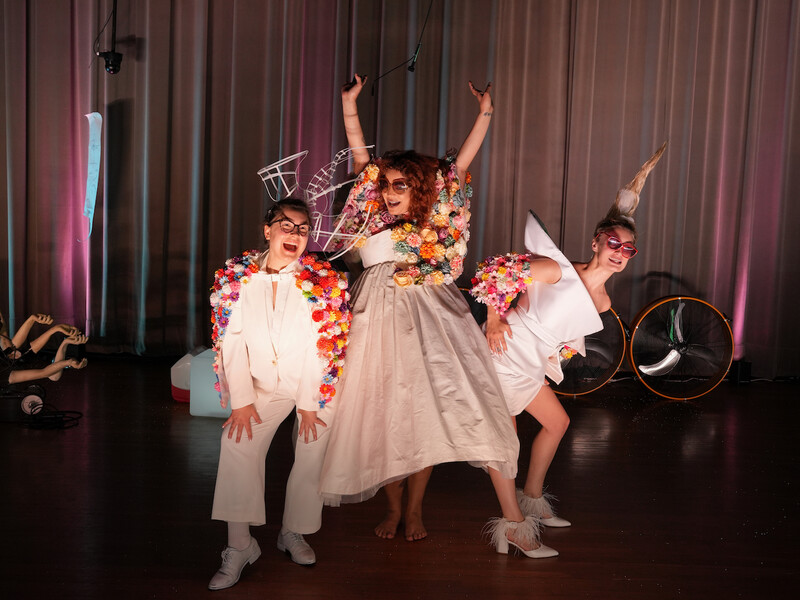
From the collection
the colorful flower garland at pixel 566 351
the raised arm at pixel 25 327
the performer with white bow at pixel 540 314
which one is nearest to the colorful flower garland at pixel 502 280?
the performer with white bow at pixel 540 314

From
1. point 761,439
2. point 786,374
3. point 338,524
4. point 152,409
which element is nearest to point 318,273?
point 338,524

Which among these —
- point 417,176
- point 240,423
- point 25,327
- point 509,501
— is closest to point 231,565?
point 240,423

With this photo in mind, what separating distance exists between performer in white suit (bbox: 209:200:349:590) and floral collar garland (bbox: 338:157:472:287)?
0.37 metres

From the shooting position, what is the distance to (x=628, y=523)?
3.29m

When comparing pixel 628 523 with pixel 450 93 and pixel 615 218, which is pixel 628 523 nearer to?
pixel 615 218

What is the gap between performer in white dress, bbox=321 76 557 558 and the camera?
276cm

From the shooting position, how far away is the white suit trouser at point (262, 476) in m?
2.63

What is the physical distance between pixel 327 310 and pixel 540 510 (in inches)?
52.1

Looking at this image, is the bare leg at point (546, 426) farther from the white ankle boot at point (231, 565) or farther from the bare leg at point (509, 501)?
the white ankle boot at point (231, 565)

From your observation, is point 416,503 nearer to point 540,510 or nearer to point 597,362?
point 540,510

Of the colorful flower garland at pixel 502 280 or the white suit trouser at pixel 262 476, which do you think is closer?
the white suit trouser at pixel 262 476

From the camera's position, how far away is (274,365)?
8.99 feet

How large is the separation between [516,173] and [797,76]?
247 centimetres

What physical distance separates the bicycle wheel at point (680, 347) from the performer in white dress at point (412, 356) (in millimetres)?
3090
